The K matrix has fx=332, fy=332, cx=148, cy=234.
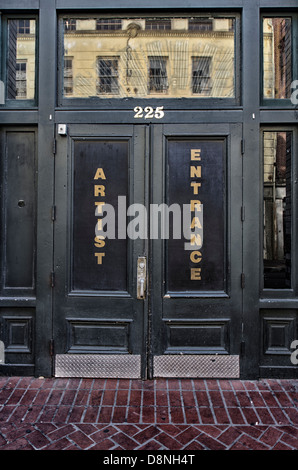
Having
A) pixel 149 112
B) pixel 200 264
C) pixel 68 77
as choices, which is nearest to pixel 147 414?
pixel 200 264

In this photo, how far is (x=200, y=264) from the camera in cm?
433

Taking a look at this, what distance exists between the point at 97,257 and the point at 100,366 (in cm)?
140

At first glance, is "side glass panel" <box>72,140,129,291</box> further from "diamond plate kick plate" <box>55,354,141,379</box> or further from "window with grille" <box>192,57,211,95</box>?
"window with grille" <box>192,57,211,95</box>

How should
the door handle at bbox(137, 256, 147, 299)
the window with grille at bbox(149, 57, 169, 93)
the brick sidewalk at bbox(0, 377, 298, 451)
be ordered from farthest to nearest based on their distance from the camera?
the window with grille at bbox(149, 57, 169, 93)
the door handle at bbox(137, 256, 147, 299)
the brick sidewalk at bbox(0, 377, 298, 451)

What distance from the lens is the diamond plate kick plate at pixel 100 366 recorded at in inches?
168

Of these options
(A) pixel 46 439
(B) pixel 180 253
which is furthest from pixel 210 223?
(A) pixel 46 439

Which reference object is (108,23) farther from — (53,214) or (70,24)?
(53,214)

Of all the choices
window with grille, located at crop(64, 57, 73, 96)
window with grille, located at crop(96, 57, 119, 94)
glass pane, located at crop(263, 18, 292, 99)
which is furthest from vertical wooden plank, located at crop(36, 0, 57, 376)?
glass pane, located at crop(263, 18, 292, 99)

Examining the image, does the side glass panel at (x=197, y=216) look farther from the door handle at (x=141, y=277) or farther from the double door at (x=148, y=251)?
the door handle at (x=141, y=277)

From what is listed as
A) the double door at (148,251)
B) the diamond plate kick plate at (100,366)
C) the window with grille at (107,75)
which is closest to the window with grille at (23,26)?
the window with grille at (107,75)

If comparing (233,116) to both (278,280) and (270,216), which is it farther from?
(278,280)

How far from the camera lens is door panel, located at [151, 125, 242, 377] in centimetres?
427

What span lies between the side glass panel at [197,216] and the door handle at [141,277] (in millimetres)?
324

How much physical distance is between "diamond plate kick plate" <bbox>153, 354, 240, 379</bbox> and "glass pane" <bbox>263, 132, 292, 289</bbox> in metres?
1.12
